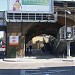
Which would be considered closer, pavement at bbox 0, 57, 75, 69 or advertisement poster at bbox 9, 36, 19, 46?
pavement at bbox 0, 57, 75, 69

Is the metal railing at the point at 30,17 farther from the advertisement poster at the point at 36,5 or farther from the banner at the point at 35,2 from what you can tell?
the banner at the point at 35,2

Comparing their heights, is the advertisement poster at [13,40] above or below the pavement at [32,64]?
above

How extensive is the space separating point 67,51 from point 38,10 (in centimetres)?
751

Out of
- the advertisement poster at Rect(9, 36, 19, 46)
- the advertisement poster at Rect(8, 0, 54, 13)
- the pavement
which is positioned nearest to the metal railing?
the advertisement poster at Rect(8, 0, 54, 13)

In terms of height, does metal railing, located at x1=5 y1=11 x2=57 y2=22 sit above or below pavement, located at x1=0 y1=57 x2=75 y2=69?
above

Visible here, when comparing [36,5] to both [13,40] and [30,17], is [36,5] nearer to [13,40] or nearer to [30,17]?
[30,17]

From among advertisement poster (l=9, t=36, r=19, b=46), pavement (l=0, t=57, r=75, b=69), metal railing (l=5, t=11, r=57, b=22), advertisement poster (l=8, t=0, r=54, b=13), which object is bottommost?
pavement (l=0, t=57, r=75, b=69)

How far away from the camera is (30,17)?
53.4 meters

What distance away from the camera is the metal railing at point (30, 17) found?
52.8 meters

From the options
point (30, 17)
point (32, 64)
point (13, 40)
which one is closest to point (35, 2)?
point (30, 17)

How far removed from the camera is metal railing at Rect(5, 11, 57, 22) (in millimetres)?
52844

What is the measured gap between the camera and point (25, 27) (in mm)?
53562

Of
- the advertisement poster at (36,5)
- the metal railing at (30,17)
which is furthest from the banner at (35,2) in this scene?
the metal railing at (30,17)

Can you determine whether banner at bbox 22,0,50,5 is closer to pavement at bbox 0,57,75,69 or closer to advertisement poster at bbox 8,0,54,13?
advertisement poster at bbox 8,0,54,13
